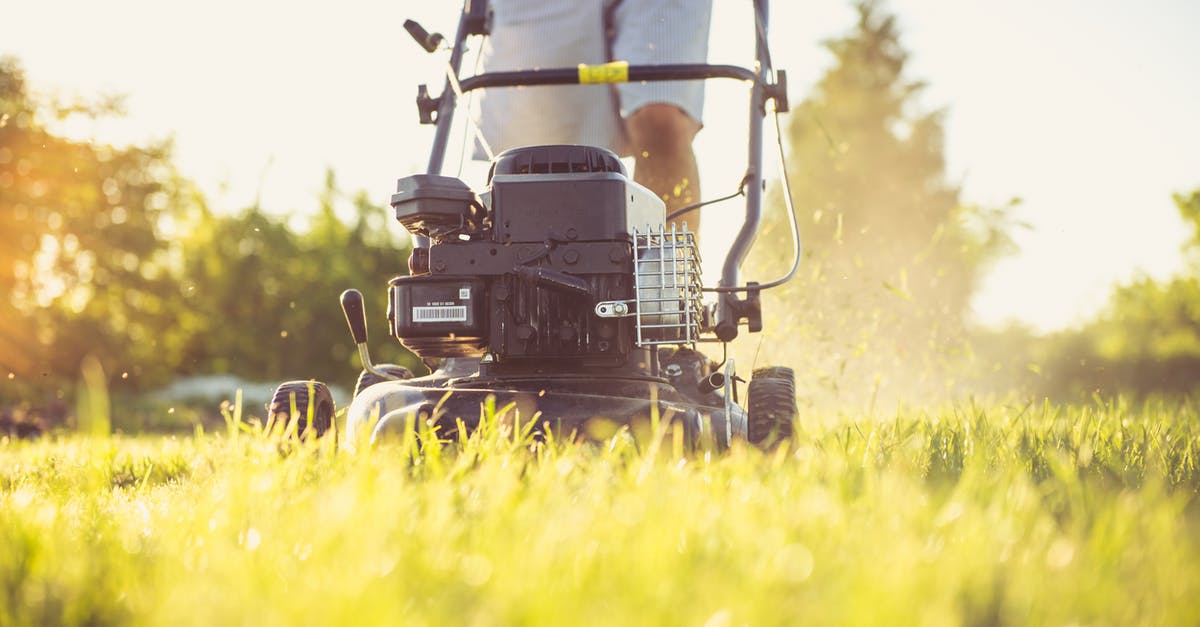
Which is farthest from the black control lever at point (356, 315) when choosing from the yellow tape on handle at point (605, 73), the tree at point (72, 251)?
the tree at point (72, 251)

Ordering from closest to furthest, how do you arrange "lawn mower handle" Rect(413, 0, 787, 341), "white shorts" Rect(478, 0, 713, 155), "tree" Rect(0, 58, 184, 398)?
"lawn mower handle" Rect(413, 0, 787, 341) < "white shorts" Rect(478, 0, 713, 155) < "tree" Rect(0, 58, 184, 398)

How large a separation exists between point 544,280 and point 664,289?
0.84ft

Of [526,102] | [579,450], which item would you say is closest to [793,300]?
[526,102]

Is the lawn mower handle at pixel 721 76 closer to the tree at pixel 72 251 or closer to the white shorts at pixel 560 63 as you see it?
the white shorts at pixel 560 63

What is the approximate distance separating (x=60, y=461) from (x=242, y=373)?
24.5ft

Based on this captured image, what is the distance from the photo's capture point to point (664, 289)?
7.16 feet

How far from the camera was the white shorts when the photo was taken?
3121 millimetres

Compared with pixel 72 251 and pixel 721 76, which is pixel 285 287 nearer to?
pixel 72 251

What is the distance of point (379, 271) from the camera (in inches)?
377

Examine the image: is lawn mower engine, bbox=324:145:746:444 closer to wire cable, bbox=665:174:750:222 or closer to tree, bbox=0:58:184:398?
wire cable, bbox=665:174:750:222

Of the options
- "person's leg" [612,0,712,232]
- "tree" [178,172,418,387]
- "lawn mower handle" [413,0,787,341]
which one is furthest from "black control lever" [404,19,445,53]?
"tree" [178,172,418,387]

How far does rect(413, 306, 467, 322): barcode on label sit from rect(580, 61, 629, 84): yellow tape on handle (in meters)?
0.86

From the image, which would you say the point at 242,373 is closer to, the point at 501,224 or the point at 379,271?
the point at 379,271

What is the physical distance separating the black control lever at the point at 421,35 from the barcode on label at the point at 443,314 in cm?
128
